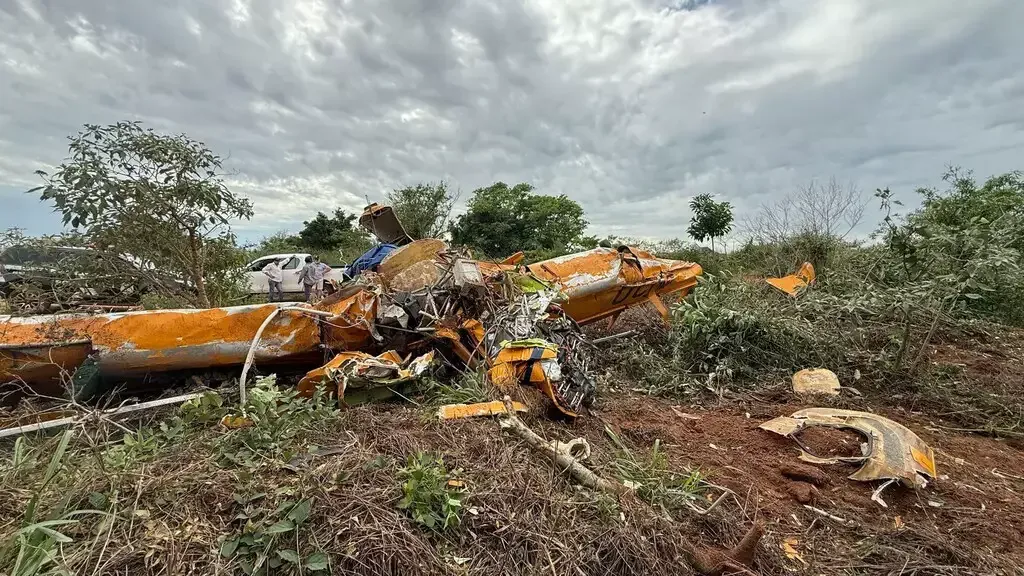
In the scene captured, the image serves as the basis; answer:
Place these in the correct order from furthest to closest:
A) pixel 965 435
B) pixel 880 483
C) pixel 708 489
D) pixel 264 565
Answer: pixel 965 435, pixel 880 483, pixel 708 489, pixel 264 565

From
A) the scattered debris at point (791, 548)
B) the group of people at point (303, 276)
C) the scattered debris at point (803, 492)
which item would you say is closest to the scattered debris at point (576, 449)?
the scattered debris at point (791, 548)

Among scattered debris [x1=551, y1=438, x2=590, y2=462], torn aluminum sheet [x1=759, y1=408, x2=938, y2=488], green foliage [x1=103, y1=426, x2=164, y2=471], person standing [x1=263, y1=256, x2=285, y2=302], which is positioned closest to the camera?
green foliage [x1=103, y1=426, x2=164, y2=471]

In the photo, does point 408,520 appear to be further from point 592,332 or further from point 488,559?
point 592,332

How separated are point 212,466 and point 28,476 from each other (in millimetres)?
736

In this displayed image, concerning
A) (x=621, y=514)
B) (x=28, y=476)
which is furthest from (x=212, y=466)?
(x=621, y=514)

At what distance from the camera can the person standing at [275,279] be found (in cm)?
1187

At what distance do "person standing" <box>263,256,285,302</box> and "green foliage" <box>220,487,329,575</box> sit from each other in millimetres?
10750

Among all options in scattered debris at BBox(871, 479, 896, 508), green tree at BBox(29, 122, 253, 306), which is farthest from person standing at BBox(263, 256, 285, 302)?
scattered debris at BBox(871, 479, 896, 508)

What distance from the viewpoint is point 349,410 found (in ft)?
10.2

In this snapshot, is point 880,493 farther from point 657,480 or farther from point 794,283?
point 794,283

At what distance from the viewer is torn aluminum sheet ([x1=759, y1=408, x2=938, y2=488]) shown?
9.81 feet

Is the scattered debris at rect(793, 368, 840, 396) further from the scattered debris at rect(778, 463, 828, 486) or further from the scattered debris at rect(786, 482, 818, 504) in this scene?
the scattered debris at rect(786, 482, 818, 504)

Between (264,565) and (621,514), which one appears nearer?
(264,565)

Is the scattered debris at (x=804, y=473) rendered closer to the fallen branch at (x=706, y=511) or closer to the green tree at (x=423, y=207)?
the fallen branch at (x=706, y=511)
